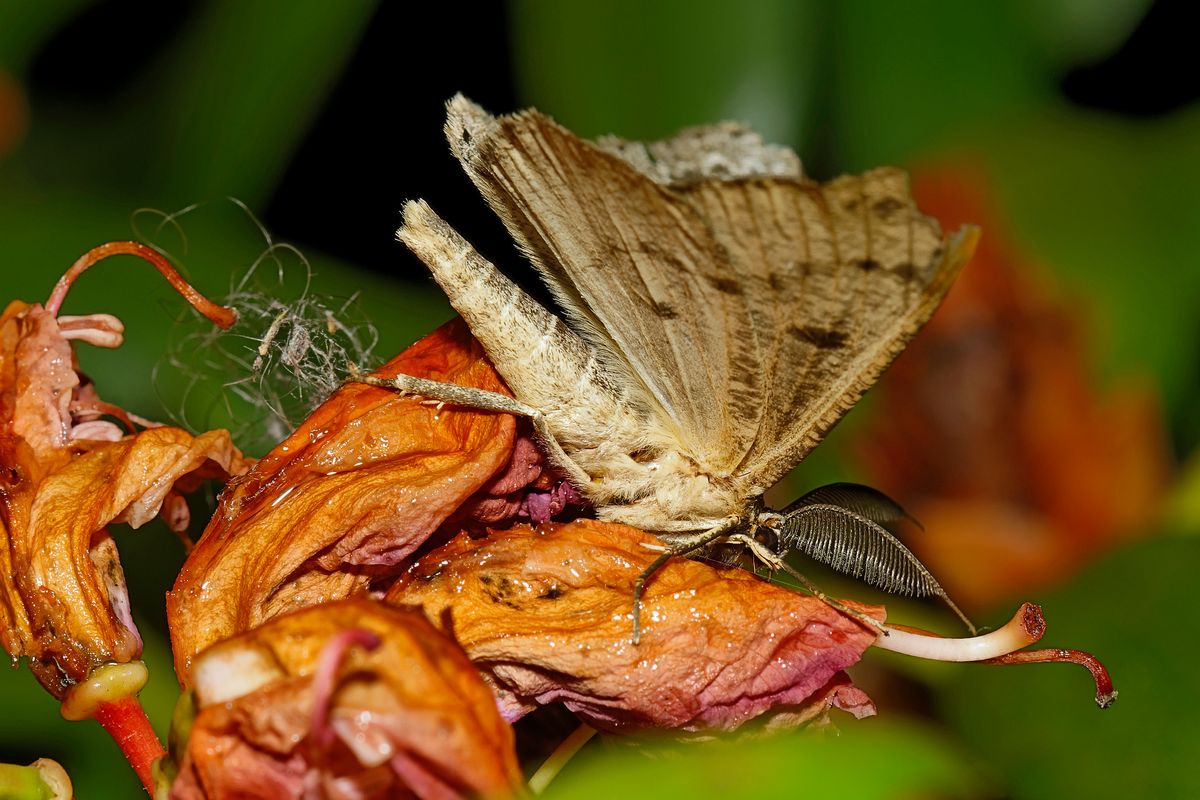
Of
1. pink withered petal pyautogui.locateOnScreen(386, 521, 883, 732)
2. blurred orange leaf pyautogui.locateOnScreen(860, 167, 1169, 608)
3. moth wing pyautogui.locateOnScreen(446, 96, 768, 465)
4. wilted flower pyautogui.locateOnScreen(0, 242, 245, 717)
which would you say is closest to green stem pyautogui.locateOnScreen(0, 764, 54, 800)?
wilted flower pyautogui.locateOnScreen(0, 242, 245, 717)

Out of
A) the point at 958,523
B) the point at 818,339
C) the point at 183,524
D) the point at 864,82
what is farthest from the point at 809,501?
the point at 864,82

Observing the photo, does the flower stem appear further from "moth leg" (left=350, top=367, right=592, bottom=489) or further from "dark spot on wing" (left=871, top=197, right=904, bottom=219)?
"dark spot on wing" (left=871, top=197, right=904, bottom=219)

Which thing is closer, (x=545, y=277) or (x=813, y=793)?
(x=813, y=793)

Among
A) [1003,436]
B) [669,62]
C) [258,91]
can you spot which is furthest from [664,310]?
[258,91]

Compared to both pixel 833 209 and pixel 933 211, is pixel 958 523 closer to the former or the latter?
pixel 933 211

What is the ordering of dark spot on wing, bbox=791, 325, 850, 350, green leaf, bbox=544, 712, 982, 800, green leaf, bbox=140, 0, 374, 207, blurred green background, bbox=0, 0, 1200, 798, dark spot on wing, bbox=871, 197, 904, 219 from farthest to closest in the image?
green leaf, bbox=140, 0, 374, 207
blurred green background, bbox=0, 0, 1200, 798
dark spot on wing, bbox=791, 325, 850, 350
dark spot on wing, bbox=871, 197, 904, 219
green leaf, bbox=544, 712, 982, 800

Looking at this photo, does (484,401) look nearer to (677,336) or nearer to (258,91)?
(677,336)

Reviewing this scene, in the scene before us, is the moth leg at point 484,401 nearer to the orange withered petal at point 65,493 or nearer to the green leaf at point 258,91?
the orange withered petal at point 65,493
